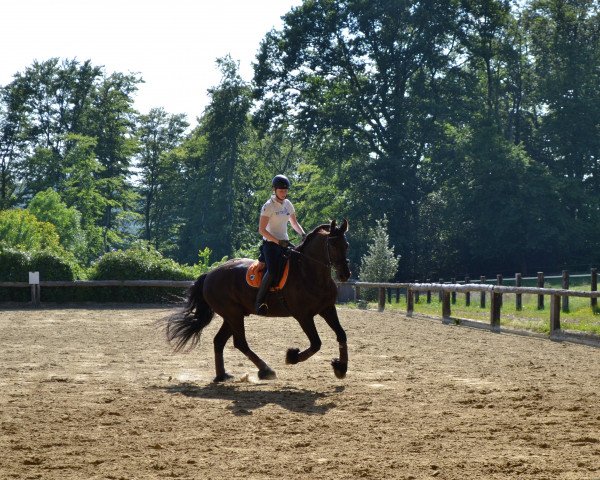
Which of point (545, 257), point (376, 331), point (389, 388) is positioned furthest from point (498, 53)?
point (389, 388)

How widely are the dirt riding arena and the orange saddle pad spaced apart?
115 centimetres

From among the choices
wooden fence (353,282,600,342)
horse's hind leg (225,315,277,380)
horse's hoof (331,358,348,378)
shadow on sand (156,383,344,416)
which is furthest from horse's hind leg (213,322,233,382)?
wooden fence (353,282,600,342)

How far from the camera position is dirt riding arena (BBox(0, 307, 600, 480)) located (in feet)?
21.4

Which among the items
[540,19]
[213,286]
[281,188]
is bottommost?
[213,286]

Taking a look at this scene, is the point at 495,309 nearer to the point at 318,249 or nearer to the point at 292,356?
the point at 318,249

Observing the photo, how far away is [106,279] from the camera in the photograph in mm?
36375

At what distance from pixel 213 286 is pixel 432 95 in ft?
156

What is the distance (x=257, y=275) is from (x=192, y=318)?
4.64 ft

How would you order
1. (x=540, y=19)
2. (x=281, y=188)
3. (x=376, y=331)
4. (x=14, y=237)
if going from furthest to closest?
(x=540, y=19), (x=14, y=237), (x=376, y=331), (x=281, y=188)

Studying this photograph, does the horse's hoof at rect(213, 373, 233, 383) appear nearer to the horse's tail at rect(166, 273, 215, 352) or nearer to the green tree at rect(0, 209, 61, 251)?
the horse's tail at rect(166, 273, 215, 352)

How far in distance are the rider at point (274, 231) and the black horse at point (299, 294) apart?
0.18m

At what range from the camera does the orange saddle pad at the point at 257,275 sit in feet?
38.2

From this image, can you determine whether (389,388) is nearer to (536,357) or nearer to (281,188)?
(281,188)

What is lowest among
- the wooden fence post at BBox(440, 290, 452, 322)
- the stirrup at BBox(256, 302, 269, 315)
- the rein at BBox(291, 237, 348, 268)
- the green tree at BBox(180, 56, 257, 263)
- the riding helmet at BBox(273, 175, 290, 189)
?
the wooden fence post at BBox(440, 290, 452, 322)
